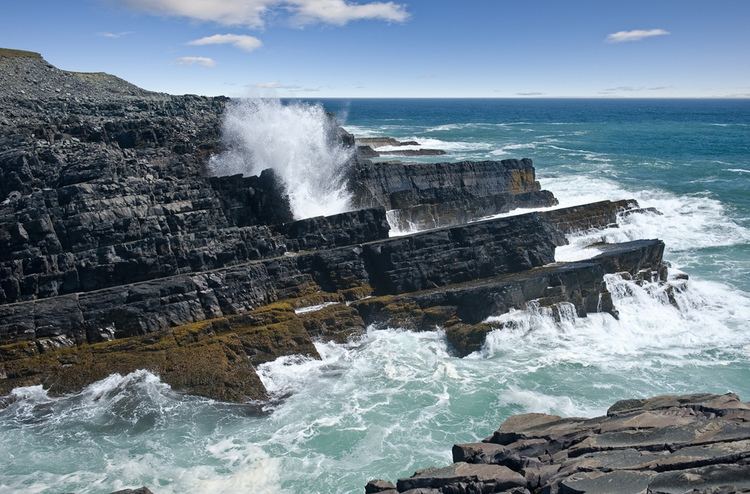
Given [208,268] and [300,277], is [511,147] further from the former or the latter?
[208,268]

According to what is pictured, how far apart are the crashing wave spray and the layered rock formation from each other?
140cm

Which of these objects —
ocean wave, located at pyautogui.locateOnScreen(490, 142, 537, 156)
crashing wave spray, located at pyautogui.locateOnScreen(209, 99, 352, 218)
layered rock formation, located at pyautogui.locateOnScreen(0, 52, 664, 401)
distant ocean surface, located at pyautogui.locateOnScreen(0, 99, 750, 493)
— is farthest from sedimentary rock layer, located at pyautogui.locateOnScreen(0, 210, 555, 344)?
ocean wave, located at pyautogui.locateOnScreen(490, 142, 537, 156)

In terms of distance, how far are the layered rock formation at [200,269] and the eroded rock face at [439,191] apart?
2.74 feet

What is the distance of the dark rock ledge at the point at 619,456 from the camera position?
766 cm

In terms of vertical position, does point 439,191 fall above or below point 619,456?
above

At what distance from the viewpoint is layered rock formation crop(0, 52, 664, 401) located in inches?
666

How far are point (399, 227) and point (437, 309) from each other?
7014 mm

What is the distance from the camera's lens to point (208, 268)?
1981cm

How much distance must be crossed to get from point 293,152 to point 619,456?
22.4 m

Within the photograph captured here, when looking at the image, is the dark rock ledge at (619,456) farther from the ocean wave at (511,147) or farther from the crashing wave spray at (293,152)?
the ocean wave at (511,147)

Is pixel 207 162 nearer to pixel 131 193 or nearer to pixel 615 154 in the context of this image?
pixel 131 193

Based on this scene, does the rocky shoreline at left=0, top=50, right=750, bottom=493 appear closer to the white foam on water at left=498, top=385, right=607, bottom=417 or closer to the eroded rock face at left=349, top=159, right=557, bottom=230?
the eroded rock face at left=349, top=159, right=557, bottom=230

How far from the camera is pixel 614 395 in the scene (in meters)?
16.6

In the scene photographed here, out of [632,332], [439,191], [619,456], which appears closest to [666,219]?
[439,191]
